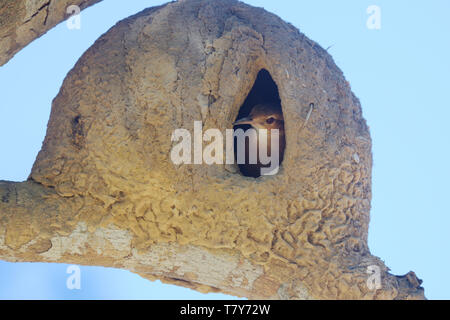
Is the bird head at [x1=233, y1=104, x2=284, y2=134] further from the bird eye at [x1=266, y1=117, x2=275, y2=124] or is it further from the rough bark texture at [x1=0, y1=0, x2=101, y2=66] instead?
the rough bark texture at [x1=0, y1=0, x2=101, y2=66]

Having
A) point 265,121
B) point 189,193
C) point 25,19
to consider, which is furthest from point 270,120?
point 25,19

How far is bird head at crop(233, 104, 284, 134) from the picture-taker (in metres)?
5.82

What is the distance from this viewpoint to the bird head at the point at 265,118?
582 cm

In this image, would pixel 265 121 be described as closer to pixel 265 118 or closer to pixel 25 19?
pixel 265 118

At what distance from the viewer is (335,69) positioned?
17.1 feet

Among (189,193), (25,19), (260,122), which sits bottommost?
(189,193)

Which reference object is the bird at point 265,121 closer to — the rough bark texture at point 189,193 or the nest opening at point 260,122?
the nest opening at point 260,122

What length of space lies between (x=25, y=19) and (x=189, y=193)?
1674 millimetres

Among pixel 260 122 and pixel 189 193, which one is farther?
pixel 260 122

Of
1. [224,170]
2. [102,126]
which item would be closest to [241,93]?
[224,170]

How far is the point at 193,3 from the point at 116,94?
108 centimetres

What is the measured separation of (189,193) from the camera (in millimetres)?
4473

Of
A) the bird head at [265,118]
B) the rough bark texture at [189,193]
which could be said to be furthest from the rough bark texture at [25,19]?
the bird head at [265,118]
